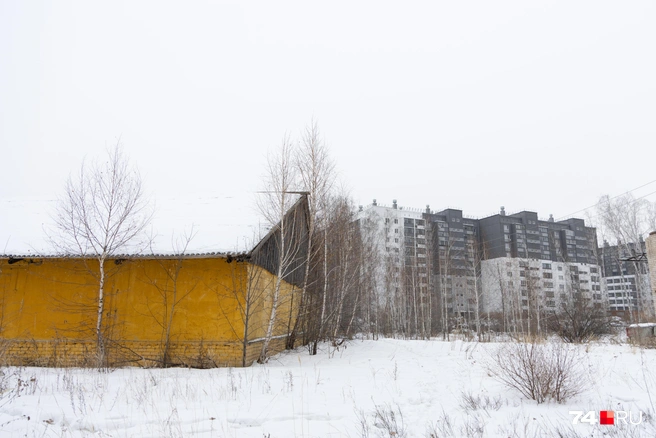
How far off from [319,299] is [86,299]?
26.0ft

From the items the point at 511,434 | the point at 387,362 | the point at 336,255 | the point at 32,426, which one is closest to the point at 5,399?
the point at 32,426

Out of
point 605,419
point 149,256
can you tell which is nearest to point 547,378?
point 605,419

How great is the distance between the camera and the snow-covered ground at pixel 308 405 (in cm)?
530

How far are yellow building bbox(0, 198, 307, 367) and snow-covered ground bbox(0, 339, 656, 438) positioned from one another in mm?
1302

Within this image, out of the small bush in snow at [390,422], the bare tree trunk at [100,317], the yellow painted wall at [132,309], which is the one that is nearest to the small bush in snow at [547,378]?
the small bush in snow at [390,422]

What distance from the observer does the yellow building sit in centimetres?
1172

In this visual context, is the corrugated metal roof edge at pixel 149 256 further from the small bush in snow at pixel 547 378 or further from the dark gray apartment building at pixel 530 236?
the dark gray apartment building at pixel 530 236

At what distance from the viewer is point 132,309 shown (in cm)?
1213

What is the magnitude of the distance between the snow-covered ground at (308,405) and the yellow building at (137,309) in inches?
51.3

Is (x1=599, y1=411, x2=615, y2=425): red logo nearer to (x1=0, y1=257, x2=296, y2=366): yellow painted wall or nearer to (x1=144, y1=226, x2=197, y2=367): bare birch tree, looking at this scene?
(x1=0, y1=257, x2=296, y2=366): yellow painted wall

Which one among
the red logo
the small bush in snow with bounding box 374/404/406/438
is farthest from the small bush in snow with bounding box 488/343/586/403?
the small bush in snow with bounding box 374/404/406/438

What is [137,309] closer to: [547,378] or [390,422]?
[390,422]

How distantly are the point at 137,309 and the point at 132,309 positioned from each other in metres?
0.16

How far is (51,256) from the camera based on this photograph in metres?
11.6
